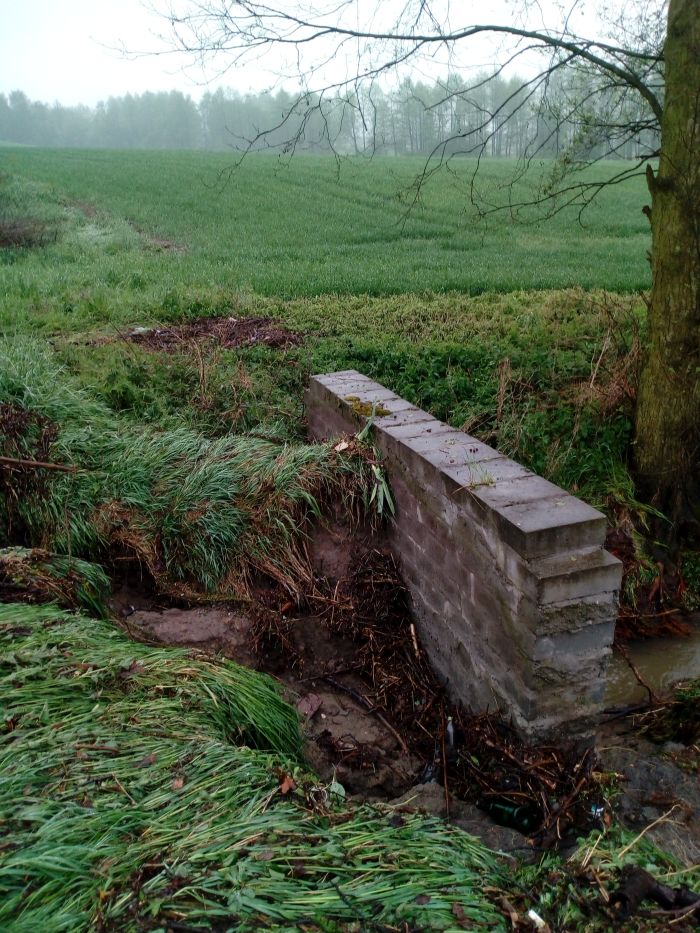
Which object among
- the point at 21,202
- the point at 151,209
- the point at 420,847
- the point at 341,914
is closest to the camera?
the point at 341,914

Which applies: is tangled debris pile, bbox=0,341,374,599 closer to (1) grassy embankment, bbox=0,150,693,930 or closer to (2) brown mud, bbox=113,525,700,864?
(1) grassy embankment, bbox=0,150,693,930

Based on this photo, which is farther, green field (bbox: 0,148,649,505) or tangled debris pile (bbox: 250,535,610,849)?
green field (bbox: 0,148,649,505)

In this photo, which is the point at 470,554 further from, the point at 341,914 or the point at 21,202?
the point at 21,202

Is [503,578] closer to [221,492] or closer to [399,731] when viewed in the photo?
[399,731]

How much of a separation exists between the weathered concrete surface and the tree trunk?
2141 millimetres

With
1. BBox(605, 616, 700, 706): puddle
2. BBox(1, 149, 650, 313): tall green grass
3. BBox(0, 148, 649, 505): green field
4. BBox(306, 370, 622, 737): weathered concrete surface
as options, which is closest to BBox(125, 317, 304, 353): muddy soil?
BBox(0, 148, 649, 505): green field

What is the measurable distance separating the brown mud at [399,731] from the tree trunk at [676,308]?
91.6 inches

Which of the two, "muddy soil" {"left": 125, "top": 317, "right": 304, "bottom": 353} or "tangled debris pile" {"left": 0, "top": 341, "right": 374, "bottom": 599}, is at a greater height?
"muddy soil" {"left": 125, "top": 317, "right": 304, "bottom": 353}

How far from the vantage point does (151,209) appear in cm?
2433

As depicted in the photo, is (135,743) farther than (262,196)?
No

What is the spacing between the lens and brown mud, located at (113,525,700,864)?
345 cm

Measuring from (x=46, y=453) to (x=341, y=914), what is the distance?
168 inches

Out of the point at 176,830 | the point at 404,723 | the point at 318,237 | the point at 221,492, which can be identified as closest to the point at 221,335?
the point at 221,492

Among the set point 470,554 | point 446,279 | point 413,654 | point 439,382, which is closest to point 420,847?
point 470,554
